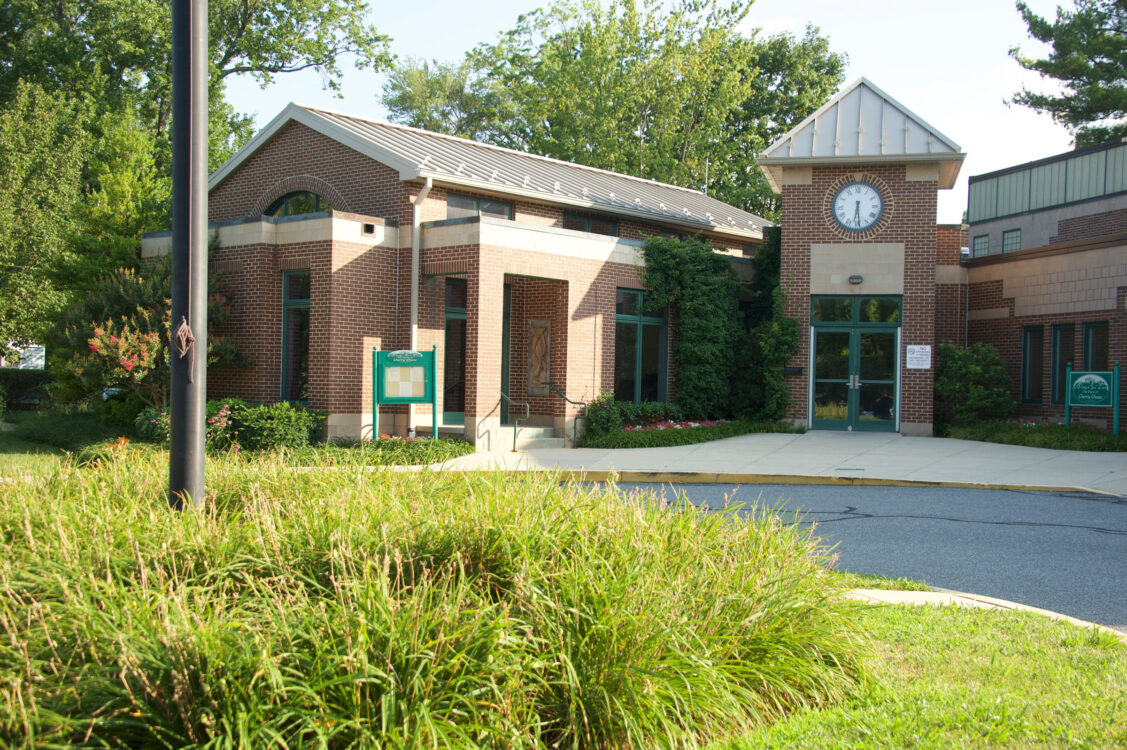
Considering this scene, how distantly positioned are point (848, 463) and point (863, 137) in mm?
9032

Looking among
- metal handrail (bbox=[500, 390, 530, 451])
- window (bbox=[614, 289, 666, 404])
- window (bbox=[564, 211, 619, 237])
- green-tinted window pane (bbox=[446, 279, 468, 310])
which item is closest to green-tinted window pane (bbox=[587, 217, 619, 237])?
window (bbox=[564, 211, 619, 237])

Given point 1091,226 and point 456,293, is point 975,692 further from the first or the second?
point 1091,226

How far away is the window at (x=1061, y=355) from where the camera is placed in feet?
72.8

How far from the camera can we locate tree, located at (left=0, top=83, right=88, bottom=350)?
29.0 metres

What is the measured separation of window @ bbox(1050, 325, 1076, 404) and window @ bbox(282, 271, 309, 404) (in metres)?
16.9

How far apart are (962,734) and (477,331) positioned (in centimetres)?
1544

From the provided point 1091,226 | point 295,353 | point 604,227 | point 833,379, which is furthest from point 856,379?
point 295,353

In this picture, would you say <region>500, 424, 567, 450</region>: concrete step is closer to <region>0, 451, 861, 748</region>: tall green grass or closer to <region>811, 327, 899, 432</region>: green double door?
<region>811, 327, 899, 432</region>: green double door

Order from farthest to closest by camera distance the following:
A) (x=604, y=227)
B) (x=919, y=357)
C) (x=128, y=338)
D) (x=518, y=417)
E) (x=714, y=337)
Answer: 1. (x=604, y=227)
2. (x=714, y=337)
3. (x=919, y=357)
4. (x=518, y=417)
5. (x=128, y=338)

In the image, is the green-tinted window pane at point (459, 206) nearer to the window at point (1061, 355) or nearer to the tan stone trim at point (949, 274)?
the tan stone trim at point (949, 274)

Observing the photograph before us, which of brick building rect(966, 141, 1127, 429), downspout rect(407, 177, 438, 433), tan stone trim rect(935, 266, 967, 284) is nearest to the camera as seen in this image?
downspout rect(407, 177, 438, 433)

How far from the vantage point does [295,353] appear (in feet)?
65.4

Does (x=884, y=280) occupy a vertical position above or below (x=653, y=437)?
above

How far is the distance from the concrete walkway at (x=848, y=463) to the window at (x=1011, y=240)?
13.7 m
